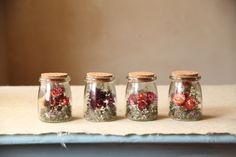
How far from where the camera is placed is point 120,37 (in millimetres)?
2535

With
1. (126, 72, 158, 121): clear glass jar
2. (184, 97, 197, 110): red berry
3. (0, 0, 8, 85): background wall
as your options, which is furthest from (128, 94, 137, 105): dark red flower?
(0, 0, 8, 85): background wall

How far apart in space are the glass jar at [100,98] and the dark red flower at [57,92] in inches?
2.1

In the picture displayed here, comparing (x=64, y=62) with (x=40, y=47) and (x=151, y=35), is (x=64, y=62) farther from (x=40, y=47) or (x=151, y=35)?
(x=151, y=35)

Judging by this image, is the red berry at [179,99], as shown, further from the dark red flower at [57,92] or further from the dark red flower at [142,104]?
the dark red flower at [57,92]

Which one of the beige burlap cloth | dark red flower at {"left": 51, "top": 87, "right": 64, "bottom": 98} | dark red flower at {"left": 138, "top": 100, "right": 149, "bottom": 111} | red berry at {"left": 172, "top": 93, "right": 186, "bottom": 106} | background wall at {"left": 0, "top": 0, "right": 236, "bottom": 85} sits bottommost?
the beige burlap cloth

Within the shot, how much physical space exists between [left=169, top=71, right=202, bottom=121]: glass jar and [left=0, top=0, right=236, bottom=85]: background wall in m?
1.65

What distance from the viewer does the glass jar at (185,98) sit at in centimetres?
87

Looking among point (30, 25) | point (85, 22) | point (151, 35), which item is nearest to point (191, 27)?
point (151, 35)

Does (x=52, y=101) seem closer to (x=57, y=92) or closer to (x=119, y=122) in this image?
(x=57, y=92)

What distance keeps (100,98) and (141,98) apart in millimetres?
87

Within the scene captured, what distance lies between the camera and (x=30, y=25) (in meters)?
2.46

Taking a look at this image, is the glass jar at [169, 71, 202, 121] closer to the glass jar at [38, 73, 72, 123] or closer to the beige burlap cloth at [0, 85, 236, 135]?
the beige burlap cloth at [0, 85, 236, 135]

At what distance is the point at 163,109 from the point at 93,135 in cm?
26

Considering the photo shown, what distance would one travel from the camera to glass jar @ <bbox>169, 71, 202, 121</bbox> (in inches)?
34.3
